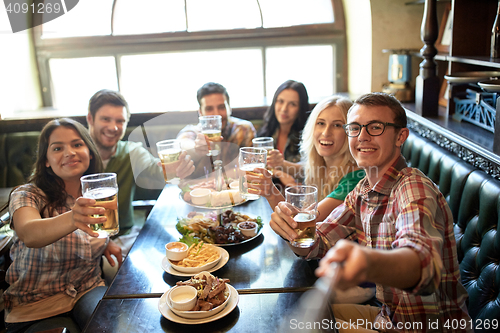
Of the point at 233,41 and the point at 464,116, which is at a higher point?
the point at 233,41

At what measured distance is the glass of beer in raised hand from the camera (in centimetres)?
149

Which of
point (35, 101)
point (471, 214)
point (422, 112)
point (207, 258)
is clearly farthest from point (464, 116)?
point (35, 101)

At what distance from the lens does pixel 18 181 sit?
3631mm

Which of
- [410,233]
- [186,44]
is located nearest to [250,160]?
[410,233]

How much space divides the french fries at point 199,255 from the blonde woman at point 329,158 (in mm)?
363

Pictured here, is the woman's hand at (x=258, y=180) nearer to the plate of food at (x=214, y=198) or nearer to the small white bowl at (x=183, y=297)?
the plate of food at (x=214, y=198)

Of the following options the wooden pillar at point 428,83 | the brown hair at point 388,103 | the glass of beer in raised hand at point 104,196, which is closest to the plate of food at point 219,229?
the glass of beer in raised hand at point 104,196

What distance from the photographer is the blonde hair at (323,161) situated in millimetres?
2154

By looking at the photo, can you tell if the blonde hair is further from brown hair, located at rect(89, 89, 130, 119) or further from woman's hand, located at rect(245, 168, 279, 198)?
brown hair, located at rect(89, 89, 130, 119)

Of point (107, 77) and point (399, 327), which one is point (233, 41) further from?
point (399, 327)

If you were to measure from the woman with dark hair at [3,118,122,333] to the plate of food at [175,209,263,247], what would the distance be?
0.49 m

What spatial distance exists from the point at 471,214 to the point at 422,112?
116cm

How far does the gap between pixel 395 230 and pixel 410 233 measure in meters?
0.25

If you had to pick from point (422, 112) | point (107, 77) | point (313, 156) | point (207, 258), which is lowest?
point (207, 258)
